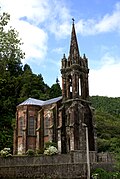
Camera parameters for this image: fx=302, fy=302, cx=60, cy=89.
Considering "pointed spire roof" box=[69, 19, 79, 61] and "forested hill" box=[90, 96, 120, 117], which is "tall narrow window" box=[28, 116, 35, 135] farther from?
"forested hill" box=[90, 96, 120, 117]

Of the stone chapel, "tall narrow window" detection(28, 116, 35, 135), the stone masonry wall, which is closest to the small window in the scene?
the stone chapel

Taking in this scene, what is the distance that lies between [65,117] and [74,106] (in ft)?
8.58

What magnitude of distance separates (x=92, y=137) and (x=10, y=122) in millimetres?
22562

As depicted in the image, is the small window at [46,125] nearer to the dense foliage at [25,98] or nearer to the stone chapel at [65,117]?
the stone chapel at [65,117]

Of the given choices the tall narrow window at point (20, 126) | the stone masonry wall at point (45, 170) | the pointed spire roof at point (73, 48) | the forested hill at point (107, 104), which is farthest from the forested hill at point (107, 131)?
the stone masonry wall at point (45, 170)

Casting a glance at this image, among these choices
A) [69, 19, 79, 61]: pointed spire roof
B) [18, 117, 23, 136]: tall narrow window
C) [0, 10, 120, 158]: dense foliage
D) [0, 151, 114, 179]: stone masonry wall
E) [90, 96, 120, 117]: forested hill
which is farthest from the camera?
[90, 96, 120, 117]: forested hill

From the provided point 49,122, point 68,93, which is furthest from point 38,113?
point 68,93

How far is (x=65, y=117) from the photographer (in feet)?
165

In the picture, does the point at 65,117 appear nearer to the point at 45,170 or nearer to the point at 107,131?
the point at 45,170

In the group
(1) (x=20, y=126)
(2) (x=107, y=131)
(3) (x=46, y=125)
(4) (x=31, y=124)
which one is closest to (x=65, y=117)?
(3) (x=46, y=125)

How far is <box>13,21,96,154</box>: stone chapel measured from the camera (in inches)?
1889

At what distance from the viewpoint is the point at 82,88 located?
2078 inches

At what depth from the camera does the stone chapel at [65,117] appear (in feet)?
157

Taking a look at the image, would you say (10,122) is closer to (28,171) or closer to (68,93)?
(68,93)
